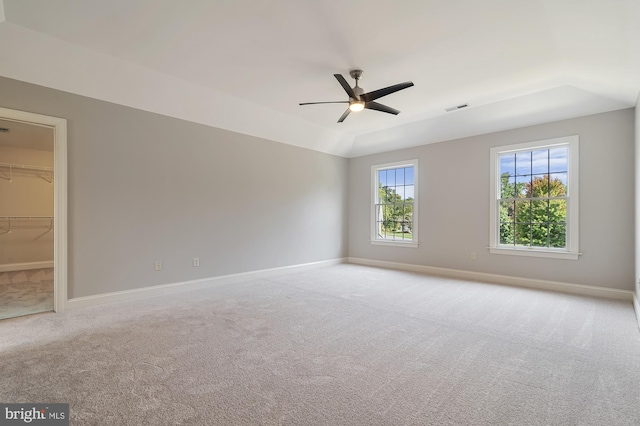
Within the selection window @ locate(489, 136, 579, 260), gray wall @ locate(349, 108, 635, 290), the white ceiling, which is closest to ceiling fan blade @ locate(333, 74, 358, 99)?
the white ceiling

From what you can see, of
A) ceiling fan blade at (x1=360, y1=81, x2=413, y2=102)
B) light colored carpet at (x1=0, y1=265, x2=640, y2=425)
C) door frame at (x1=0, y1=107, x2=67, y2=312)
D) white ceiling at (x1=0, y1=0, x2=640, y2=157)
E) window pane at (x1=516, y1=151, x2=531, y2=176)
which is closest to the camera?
light colored carpet at (x1=0, y1=265, x2=640, y2=425)

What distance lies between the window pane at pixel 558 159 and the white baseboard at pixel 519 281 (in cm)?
178

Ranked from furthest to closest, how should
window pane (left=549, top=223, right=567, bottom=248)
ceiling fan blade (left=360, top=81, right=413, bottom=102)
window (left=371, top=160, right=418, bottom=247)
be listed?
window (left=371, top=160, right=418, bottom=247) → window pane (left=549, top=223, right=567, bottom=248) → ceiling fan blade (left=360, top=81, right=413, bottom=102)

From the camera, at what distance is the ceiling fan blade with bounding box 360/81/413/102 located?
130 inches

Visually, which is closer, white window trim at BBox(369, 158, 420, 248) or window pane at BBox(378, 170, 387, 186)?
white window trim at BBox(369, 158, 420, 248)

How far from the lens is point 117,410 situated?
1.72 metres

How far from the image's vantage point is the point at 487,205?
5285 mm

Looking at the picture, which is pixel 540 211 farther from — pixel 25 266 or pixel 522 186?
pixel 25 266

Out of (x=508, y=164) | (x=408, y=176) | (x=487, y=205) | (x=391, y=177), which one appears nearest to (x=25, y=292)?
(x=391, y=177)

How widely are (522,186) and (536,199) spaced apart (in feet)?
0.99

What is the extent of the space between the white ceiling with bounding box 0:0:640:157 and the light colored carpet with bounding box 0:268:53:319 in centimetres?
267

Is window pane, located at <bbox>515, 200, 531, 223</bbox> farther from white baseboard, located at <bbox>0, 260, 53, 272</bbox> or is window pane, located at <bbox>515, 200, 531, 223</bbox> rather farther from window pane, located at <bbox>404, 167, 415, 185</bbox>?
white baseboard, located at <bbox>0, 260, 53, 272</bbox>

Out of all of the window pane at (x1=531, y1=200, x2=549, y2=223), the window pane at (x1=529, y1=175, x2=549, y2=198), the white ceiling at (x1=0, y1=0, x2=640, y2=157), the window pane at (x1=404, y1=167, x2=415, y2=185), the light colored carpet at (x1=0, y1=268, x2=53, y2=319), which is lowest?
the light colored carpet at (x1=0, y1=268, x2=53, y2=319)

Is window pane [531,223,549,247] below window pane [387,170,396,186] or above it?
below
